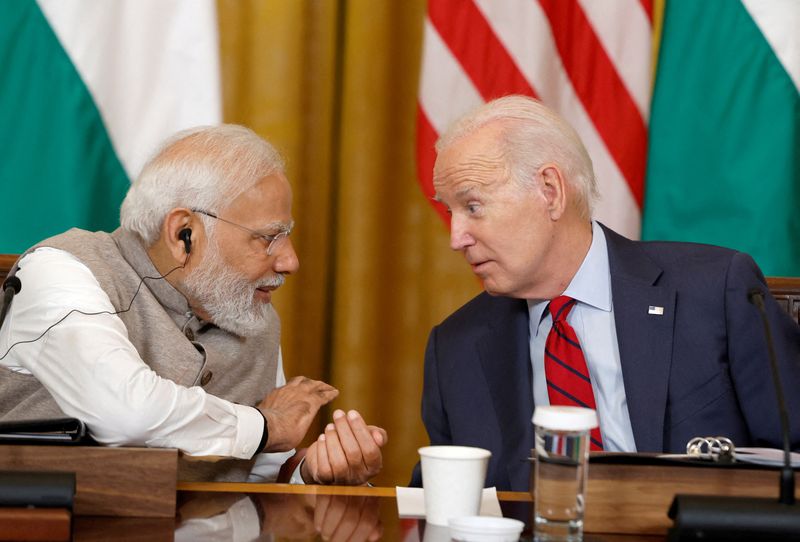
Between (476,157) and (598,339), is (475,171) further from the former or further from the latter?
(598,339)

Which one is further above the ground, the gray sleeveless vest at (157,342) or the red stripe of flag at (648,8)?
the red stripe of flag at (648,8)

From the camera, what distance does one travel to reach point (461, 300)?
10.7 ft

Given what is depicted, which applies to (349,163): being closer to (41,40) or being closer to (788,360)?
(41,40)

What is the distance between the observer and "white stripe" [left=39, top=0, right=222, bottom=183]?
10.4 feet

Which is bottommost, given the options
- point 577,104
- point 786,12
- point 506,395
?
point 506,395

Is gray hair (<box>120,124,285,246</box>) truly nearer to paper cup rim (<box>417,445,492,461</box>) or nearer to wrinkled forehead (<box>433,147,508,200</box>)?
wrinkled forehead (<box>433,147,508,200</box>)

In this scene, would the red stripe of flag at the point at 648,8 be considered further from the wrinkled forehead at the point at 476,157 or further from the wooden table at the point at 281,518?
the wooden table at the point at 281,518

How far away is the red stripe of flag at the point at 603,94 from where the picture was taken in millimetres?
3252

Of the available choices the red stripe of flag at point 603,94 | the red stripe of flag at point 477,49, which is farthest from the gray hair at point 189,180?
the red stripe of flag at point 603,94

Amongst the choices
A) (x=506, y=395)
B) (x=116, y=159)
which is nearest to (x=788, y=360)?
(x=506, y=395)

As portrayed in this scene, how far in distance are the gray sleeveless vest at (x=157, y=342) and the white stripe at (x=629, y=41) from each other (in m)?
1.51

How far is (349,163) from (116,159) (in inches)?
28.7

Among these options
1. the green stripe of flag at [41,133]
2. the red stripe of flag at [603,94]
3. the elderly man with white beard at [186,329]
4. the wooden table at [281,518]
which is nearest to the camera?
the wooden table at [281,518]

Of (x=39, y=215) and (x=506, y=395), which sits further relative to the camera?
(x=39, y=215)
